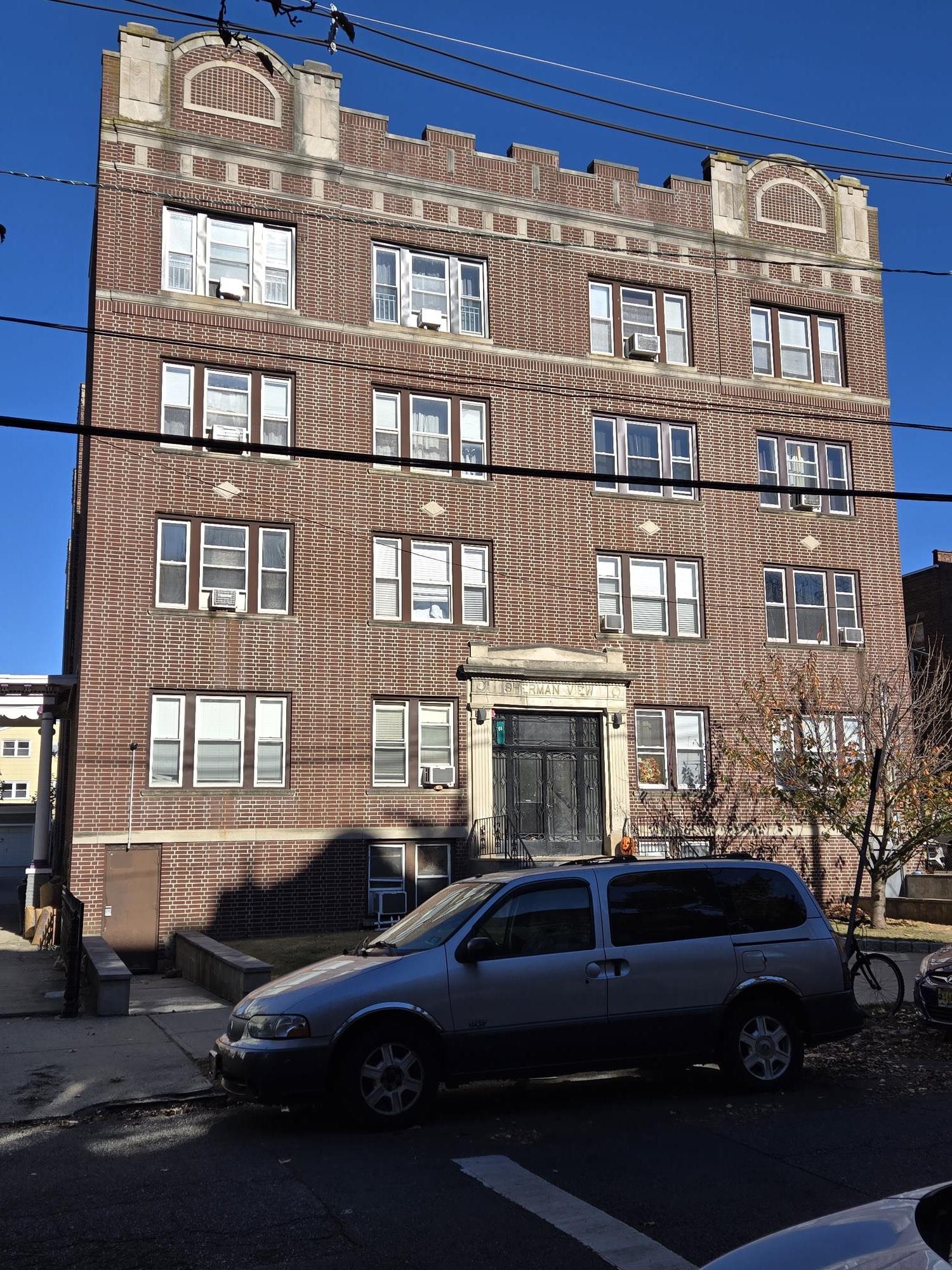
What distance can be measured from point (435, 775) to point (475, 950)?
1394 centimetres

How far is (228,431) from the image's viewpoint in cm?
2239

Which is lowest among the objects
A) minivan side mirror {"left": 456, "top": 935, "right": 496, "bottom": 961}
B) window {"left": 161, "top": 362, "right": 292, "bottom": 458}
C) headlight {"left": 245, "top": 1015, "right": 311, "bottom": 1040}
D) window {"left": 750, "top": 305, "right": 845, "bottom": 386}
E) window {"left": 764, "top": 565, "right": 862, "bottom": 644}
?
headlight {"left": 245, "top": 1015, "right": 311, "bottom": 1040}

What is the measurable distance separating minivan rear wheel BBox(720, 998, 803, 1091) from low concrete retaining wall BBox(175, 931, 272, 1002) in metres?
4.18

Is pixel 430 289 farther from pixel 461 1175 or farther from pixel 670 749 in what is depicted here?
pixel 461 1175

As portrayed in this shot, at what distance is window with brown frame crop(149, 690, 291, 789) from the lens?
21188 mm

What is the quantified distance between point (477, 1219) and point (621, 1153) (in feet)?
5.13

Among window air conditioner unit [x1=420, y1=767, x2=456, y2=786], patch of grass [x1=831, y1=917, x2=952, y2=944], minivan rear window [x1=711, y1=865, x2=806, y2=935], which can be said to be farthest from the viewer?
window air conditioner unit [x1=420, y1=767, x2=456, y2=786]

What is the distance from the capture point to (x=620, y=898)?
9.19 m

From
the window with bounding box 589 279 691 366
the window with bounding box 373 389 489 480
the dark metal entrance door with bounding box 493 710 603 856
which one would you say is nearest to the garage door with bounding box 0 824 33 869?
the dark metal entrance door with bounding box 493 710 603 856

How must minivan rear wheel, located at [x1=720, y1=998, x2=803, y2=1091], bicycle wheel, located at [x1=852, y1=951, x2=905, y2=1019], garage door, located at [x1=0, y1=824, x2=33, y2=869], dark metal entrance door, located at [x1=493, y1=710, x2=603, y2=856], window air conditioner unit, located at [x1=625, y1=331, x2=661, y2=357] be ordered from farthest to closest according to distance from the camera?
garage door, located at [x1=0, y1=824, x2=33, y2=869] < window air conditioner unit, located at [x1=625, y1=331, x2=661, y2=357] < dark metal entrance door, located at [x1=493, y1=710, x2=603, y2=856] < bicycle wheel, located at [x1=852, y1=951, x2=905, y2=1019] < minivan rear wheel, located at [x1=720, y1=998, x2=803, y2=1091]

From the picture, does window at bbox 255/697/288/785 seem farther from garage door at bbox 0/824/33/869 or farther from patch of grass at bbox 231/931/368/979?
garage door at bbox 0/824/33/869

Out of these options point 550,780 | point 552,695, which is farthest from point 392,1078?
point 552,695

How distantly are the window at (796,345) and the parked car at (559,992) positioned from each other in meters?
19.4

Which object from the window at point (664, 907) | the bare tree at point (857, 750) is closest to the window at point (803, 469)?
the bare tree at point (857, 750)
